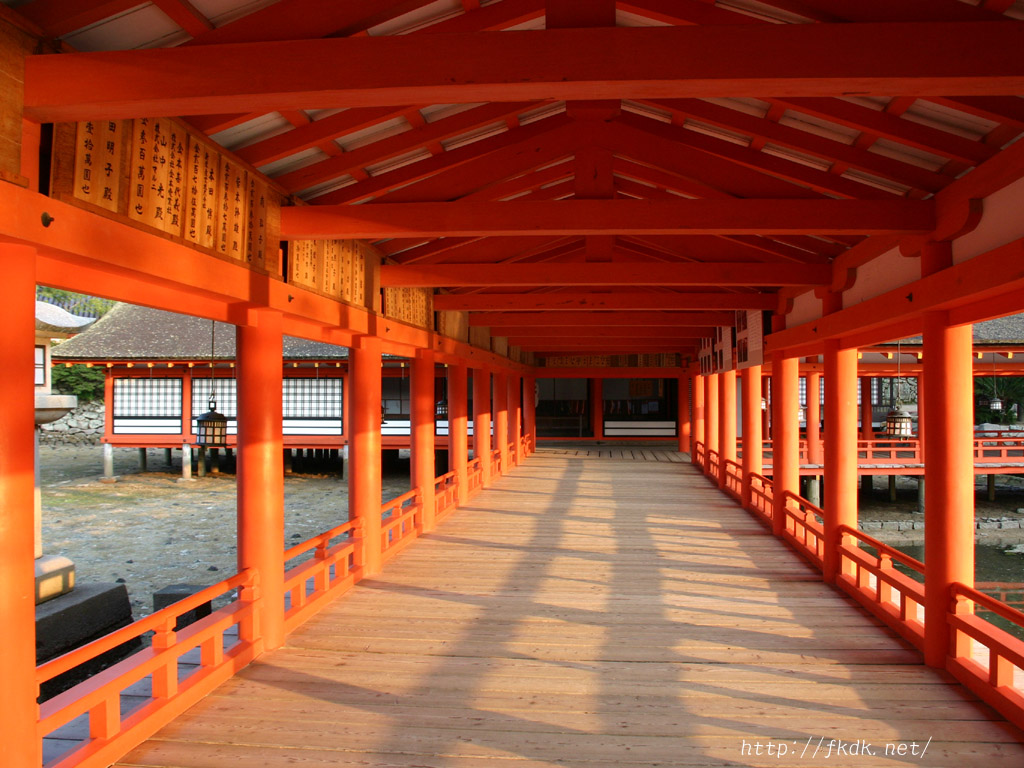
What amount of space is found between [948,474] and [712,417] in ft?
35.0

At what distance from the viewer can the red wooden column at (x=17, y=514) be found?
2639 millimetres

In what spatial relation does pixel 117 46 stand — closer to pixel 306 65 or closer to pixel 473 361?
pixel 306 65

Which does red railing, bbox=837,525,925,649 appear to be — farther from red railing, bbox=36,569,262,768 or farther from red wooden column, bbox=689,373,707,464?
red wooden column, bbox=689,373,707,464

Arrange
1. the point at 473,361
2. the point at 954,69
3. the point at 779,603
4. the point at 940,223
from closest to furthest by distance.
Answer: the point at 954,69
the point at 940,223
the point at 779,603
the point at 473,361

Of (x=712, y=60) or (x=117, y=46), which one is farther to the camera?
(x=117, y=46)

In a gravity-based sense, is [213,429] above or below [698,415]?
above

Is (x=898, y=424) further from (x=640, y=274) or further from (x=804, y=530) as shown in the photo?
(x=640, y=274)

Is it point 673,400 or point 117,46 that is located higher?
point 117,46

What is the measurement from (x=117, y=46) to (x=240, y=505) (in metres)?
3.07

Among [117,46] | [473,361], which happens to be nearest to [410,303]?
[473,361]

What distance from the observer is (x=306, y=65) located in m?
2.49

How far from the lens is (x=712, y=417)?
49.3 feet

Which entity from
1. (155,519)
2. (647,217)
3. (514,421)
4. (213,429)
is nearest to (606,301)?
(647,217)

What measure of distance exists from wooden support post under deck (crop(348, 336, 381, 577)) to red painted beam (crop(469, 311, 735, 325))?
4087 millimetres
